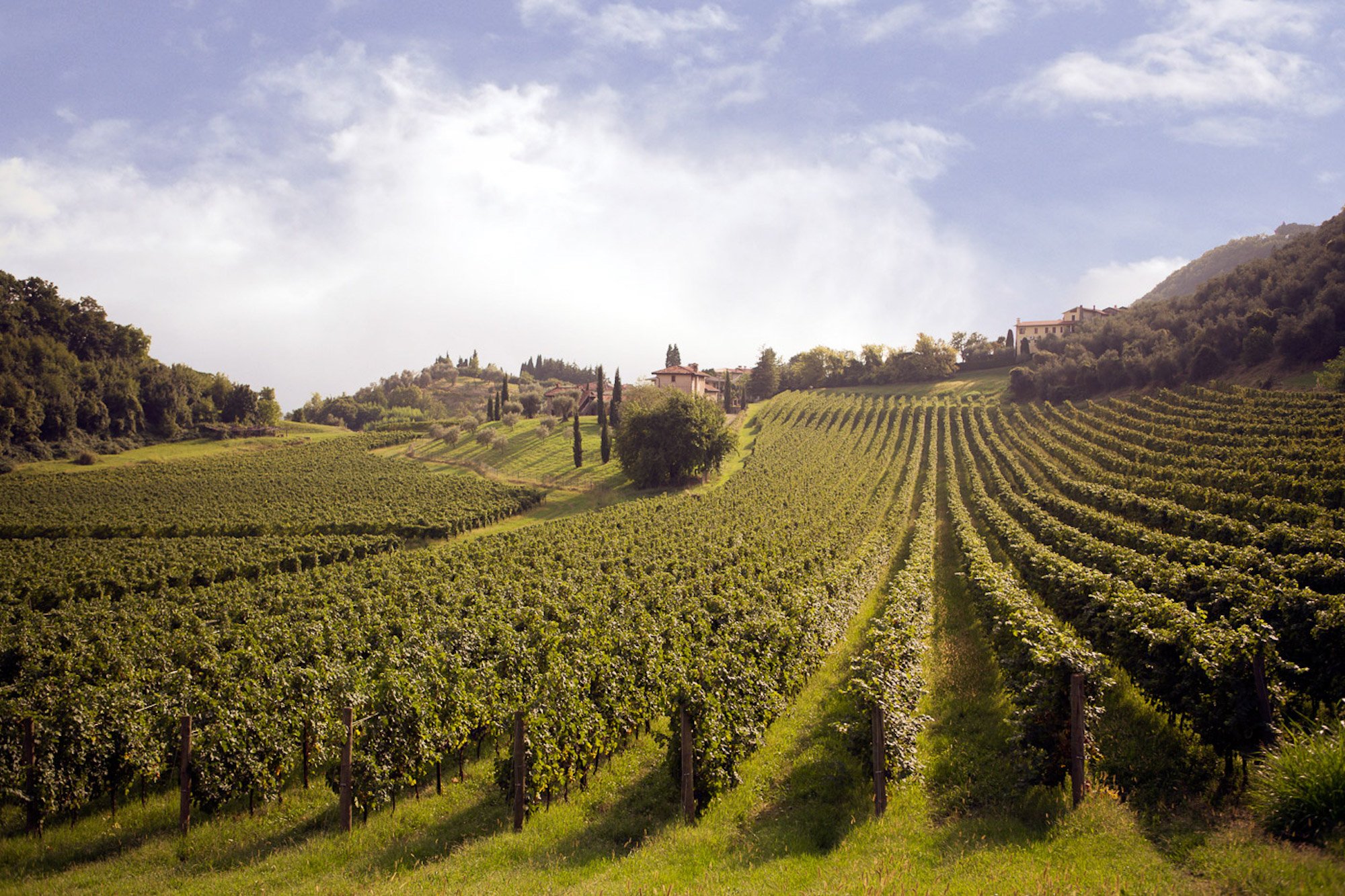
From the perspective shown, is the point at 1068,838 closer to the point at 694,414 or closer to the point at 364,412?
the point at 694,414

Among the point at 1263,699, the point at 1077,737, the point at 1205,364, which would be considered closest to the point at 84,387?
the point at 1077,737

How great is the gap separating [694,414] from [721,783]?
54.0m

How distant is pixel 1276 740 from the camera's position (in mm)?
9602

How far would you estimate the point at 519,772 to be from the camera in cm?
1084

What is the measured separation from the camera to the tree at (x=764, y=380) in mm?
127000

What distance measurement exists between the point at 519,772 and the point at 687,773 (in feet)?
9.65

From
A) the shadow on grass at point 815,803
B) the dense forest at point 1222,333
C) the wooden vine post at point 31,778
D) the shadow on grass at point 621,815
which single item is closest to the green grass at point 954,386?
the dense forest at point 1222,333

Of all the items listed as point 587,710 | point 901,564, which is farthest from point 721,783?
point 901,564

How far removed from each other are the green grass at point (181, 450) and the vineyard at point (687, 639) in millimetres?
34198

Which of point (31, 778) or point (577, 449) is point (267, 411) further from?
point (31, 778)

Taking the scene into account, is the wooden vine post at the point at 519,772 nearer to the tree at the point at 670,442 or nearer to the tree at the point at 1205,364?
the tree at the point at 670,442

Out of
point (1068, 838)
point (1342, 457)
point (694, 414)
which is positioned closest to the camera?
point (1068, 838)

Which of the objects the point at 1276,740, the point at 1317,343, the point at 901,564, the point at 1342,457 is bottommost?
the point at 901,564

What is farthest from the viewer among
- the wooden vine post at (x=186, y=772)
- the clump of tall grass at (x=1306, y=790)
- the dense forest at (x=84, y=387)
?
the dense forest at (x=84, y=387)
